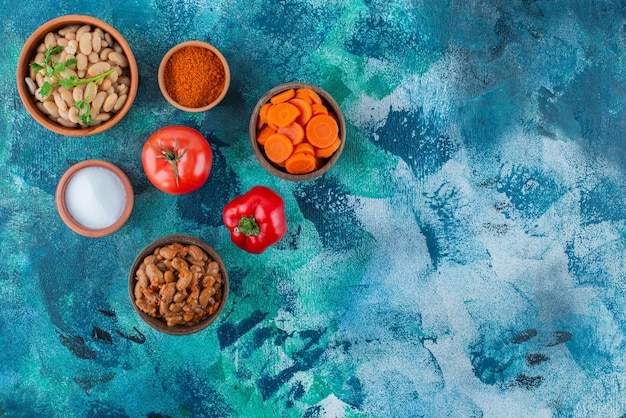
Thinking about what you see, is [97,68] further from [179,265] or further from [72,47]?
[179,265]

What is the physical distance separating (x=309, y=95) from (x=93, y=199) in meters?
0.82

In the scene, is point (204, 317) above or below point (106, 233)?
below

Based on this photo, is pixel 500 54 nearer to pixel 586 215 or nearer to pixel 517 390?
pixel 586 215

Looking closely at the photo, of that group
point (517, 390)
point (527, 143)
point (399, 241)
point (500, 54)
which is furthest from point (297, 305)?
point (500, 54)

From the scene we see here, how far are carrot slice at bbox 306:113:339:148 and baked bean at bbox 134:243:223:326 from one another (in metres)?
0.54

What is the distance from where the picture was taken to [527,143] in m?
2.06

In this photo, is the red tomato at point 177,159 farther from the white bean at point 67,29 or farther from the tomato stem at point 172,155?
the white bean at point 67,29

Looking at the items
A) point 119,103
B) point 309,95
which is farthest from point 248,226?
point 119,103

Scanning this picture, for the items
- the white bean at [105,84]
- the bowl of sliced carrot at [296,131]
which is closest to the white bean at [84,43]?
the white bean at [105,84]

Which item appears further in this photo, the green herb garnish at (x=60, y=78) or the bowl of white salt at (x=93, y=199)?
the bowl of white salt at (x=93, y=199)

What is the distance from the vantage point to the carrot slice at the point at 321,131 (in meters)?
1.80

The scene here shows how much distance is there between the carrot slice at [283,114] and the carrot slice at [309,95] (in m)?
0.06

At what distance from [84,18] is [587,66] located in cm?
182

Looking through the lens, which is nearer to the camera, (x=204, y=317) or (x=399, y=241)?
(x=204, y=317)
